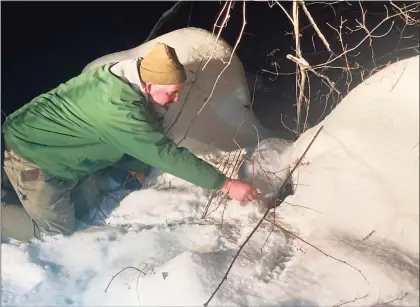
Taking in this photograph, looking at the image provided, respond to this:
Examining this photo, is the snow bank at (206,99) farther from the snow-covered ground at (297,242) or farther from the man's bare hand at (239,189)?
the man's bare hand at (239,189)

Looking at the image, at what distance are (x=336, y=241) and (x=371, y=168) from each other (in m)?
0.40

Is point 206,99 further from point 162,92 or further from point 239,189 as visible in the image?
point 239,189

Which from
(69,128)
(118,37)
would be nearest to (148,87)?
(69,128)

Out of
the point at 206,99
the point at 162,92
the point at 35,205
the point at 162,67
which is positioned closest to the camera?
the point at 162,67

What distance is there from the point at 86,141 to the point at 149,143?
1.51 ft

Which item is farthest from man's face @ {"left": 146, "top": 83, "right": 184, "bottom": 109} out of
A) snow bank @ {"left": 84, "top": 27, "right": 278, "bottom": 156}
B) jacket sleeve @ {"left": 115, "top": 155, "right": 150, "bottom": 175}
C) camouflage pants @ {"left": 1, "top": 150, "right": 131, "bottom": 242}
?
camouflage pants @ {"left": 1, "top": 150, "right": 131, "bottom": 242}

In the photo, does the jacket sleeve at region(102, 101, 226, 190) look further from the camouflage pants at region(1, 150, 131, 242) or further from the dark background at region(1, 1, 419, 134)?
the dark background at region(1, 1, 419, 134)

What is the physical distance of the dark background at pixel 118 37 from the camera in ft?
17.1

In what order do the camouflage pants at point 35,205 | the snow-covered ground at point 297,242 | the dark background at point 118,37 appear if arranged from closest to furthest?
the snow-covered ground at point 297,242 → the camouflage pants at point 35,205 → the dark background at point 118,37

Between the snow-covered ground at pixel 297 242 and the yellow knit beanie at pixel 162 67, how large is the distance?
89 centimetres

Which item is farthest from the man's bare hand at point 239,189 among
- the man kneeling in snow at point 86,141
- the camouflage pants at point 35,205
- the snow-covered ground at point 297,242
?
the camouflage pants at point 35,205

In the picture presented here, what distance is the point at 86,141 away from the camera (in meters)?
3.07

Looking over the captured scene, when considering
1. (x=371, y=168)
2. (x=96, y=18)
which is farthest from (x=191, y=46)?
(x=96, y=18)

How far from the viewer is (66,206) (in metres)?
3.32
